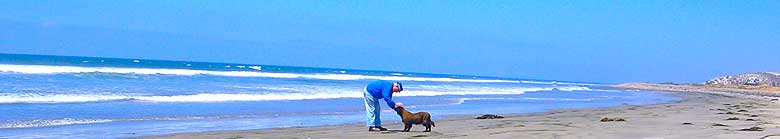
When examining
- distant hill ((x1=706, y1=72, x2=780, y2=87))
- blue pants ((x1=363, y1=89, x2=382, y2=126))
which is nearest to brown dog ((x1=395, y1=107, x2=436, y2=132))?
blue pants ((x1=363, y1=89, x2=382, y2=126))

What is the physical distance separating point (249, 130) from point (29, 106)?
Answer: 5.85m

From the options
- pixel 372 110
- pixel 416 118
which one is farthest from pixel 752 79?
pixel 416 118

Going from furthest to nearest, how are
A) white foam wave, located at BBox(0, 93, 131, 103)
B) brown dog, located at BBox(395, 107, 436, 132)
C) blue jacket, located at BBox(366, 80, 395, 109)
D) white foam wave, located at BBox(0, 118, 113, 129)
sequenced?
white foam wave, located at BBox(0, 93, 131, 103)
white foam wave, located at BBox(0, 118, 113, 129)
blue jacket, located at BBox(366, 80, 395, 109)
brown dog, located at BBox(395, 107, 436, 132)

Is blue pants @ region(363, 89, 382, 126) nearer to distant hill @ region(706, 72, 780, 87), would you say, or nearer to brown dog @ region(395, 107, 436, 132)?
brown dog @ region(395, 107, 436, 132)

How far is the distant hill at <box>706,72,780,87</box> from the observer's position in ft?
289

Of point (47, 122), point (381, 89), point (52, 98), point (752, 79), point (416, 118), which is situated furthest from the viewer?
Answer: point (752, 79)

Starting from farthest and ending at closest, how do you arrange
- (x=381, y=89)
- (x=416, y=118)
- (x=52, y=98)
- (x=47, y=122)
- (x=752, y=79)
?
(x=752, y=79) < (x=52, y=98) < (x=47, y=122) < (x=381, y=89) < (x=416, y=118)

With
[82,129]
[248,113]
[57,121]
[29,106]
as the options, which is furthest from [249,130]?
[29,106]

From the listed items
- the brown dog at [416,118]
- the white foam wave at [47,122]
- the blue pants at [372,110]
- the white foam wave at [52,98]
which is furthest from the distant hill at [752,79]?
the white foam wave at [47,122]

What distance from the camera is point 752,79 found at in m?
90.1

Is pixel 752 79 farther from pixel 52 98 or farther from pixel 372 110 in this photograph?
pixel 372 110

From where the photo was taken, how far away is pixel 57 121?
1266 centimetres

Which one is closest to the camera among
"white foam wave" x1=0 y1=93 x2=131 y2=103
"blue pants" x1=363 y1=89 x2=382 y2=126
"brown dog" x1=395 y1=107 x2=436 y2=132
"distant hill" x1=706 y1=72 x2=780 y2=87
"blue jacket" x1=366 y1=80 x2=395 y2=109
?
"brown dog" x1=395 y1=107 x2=436 y2=132

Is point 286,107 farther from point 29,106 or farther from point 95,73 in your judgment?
point 95,73
